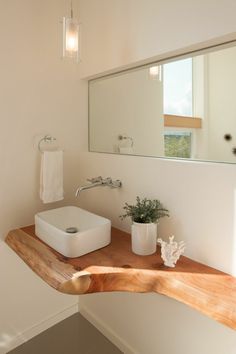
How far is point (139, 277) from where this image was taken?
3.86 ft

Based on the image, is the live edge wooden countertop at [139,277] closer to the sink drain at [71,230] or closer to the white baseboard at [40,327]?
the sink drain at [71,230]

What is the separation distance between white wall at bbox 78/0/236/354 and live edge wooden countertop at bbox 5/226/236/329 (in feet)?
0.51

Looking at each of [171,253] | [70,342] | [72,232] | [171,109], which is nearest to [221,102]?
[171,109]

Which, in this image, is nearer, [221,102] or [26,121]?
[221,102]

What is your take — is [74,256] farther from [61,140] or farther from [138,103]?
[138,103]

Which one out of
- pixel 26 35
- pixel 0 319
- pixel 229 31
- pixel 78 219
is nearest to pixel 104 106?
pixel 26 35

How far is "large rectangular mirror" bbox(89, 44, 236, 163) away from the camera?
4.31ft

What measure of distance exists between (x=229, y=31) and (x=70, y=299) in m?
2.11

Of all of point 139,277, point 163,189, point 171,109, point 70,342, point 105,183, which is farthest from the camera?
point 70,342

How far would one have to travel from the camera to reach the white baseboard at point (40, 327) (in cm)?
180

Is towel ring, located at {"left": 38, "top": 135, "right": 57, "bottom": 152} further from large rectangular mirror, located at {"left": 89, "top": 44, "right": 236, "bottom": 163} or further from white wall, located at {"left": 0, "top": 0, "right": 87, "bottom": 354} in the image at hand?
large rectangular mirror, located at {"left": 89, "top": 44, "right": 236, "bottom": 163}

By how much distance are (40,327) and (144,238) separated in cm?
122

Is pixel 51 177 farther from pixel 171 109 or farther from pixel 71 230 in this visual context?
pixel 171 109

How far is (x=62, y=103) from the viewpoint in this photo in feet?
6.29
